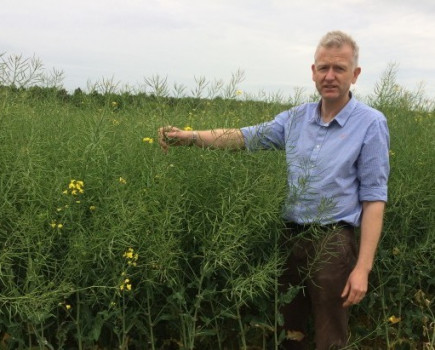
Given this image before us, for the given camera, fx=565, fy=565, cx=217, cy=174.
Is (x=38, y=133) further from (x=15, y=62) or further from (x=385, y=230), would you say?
(x=385, y=230)

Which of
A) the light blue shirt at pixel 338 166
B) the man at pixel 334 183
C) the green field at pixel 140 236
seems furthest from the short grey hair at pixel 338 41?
the green field at pixel 140 236

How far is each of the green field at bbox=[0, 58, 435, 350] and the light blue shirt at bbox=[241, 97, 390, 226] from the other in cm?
12

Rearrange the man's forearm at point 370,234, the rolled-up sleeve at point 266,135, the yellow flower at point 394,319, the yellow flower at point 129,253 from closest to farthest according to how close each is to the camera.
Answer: the yellow flower at point 129,253 → the man's forearm at point 370,234 → the rolled-up sleeve at point 266,135 → the yellow flower at point 394,319

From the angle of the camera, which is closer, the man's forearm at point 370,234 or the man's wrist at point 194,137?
the man's forearm at point 370,234

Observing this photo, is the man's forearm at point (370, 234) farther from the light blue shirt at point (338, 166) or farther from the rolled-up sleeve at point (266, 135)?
the rolled-up sleeve at point (266, 135)

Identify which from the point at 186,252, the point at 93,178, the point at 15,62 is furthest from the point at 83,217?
the point at 15,62

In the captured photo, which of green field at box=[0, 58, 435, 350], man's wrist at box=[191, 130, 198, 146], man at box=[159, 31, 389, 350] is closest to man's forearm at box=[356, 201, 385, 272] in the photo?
man at box=[159, 31, 389, 350]

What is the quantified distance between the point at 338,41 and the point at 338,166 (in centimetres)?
62

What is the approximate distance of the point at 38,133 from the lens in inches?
124

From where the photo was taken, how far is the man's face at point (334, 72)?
108 inches

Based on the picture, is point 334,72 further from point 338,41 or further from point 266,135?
point 266,135

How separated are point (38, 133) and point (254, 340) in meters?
1.69

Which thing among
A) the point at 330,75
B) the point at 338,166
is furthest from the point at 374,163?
the point at 330,75

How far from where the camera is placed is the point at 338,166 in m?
2.72
